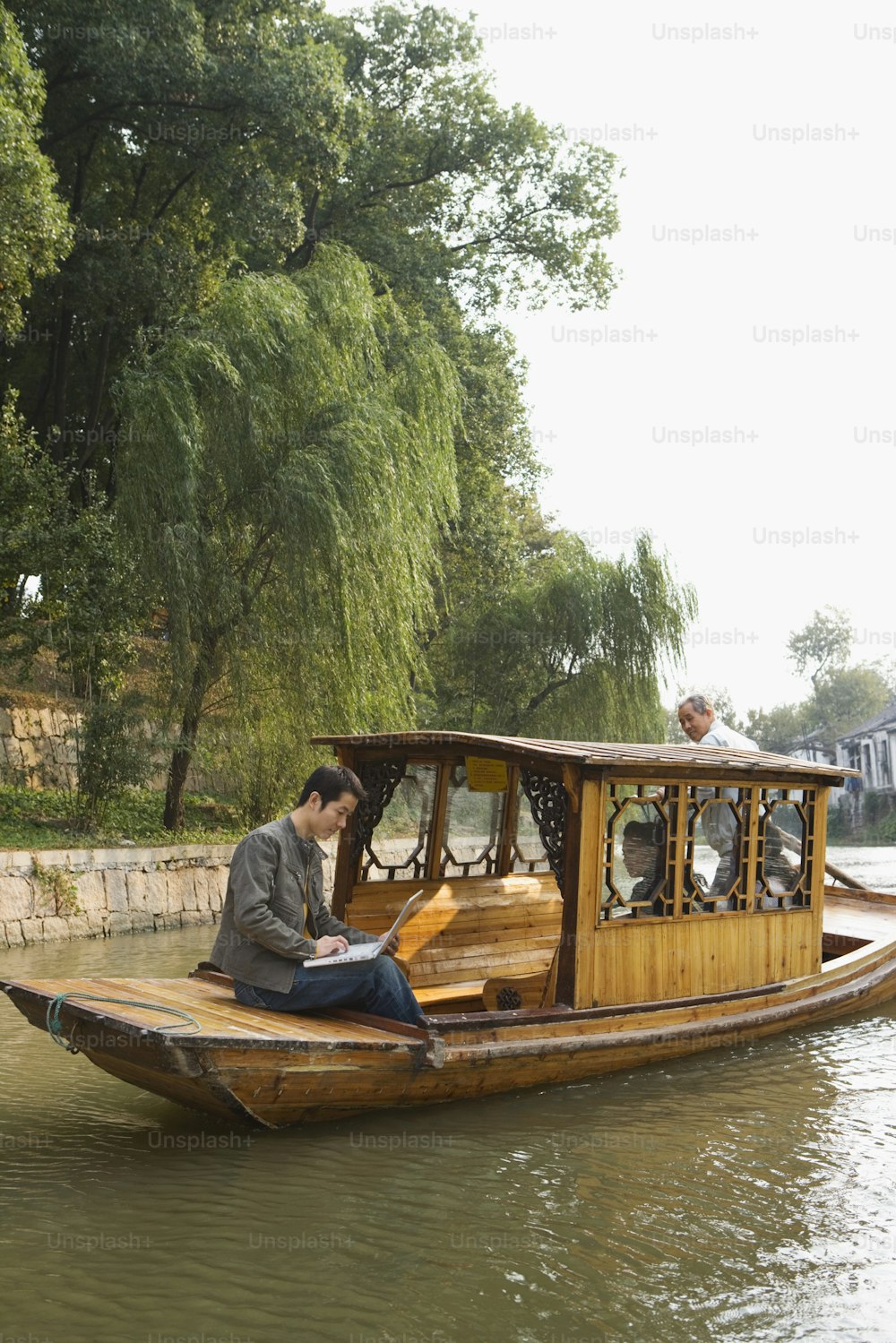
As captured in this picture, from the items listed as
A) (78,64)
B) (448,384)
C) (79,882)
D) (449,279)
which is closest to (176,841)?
(79,882)

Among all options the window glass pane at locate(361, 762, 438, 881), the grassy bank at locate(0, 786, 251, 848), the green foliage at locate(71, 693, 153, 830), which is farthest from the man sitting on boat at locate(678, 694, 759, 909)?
the green foliage at locate(71, 693, 153, 830)

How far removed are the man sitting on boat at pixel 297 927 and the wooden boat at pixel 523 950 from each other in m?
0.15

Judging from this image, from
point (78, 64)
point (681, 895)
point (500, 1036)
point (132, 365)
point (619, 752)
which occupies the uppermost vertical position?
point (78, 64)

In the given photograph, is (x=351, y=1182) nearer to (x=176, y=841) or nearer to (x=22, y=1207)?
(x=22, y=1207)

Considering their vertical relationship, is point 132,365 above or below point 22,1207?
above

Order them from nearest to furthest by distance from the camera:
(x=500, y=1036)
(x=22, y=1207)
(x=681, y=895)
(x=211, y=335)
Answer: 1. (x=22, y=1207)
2. (x=500, y=1036)
3. (x=681, y=895)
4. (x=211, y=335)

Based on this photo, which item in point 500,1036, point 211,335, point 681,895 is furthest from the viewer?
point 211,335

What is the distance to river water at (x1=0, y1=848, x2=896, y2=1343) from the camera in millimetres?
4625

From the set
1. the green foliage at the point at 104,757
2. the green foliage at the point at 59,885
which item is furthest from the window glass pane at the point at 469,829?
the green foliage at the point at 104,757

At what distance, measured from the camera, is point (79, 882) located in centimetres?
1505

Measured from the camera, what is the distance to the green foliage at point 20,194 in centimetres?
1432

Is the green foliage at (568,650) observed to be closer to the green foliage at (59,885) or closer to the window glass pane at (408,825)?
the green foliage at (59,885)

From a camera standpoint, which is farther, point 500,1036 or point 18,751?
point 18,751

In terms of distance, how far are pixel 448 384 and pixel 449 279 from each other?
386 inches
